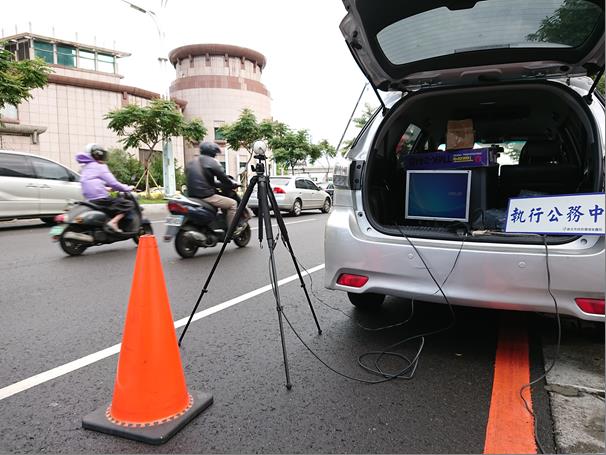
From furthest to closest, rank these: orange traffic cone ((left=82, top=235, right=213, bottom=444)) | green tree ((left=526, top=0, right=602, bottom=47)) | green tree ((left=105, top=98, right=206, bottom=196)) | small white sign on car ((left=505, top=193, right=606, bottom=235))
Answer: green tree ((left=105, top=98, right=206, bottom=196))
green tree ((left=526, top=0, right=602, bottom=47))
small white sign on car ((left=505, top=193, right=606, bottom=235))
orange traffic cone ((left=82, top=235, right=213, bottom=444))

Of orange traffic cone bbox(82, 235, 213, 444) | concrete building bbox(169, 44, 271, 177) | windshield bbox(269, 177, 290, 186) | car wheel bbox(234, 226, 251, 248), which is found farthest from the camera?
concrete building bbox(169, 44, 271, 177)

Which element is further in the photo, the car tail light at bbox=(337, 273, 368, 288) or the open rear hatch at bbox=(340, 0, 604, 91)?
the car tail light at bbox=(337, 273, 368, 288)

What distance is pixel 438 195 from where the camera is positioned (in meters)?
3.72

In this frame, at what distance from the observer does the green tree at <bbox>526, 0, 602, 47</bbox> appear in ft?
8.45

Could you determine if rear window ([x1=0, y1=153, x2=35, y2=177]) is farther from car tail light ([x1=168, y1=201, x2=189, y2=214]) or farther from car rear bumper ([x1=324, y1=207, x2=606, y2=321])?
car rear bumper ([x1=324, y1=207, x2=606, y2=321])

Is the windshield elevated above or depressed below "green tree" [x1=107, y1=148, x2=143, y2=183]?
below

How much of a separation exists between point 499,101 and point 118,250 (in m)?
6.20

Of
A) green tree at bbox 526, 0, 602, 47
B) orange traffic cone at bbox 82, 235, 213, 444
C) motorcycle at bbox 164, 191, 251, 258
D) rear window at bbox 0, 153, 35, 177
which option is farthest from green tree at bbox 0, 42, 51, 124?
green tree at bbox 526, 0, 602, 47

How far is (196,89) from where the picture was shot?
2229 inches

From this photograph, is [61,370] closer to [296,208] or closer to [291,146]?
[296,208]

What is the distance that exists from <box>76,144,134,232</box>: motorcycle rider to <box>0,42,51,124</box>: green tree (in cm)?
823

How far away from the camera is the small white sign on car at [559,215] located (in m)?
2.46

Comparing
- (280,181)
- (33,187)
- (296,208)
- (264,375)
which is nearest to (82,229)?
(33,187)

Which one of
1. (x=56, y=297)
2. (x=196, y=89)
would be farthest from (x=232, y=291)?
(x=196, y=89)
